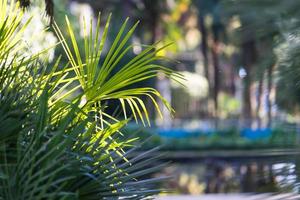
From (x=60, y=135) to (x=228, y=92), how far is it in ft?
161

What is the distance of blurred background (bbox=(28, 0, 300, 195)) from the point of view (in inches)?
130

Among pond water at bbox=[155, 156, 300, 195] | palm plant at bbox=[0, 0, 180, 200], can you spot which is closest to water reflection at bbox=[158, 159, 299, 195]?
pond water at bbox=[155, 156, 300, 195]

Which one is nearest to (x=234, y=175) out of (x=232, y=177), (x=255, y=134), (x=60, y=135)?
(x=232, y=177)

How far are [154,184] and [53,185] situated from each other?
0.95m

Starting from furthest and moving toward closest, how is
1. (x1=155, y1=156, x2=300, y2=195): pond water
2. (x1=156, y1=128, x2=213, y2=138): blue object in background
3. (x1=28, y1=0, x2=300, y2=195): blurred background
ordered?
(x1=156, y1=128, x2=213, y2=138): blue object in background
(x1=155, y1=156, x2=300, y2=195): pond water
(x1=28, y1=0, x2=300, y2=195): blurred background

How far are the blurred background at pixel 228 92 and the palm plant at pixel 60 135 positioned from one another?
1.85 feet

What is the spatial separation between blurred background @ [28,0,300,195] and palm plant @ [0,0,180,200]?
565 mm

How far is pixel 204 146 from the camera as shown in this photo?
23797mm

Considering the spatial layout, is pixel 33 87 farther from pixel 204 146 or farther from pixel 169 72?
pixel 204 146

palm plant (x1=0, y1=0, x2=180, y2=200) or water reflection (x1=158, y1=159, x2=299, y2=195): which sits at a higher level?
palm plant (x1=0, y1=0, x2=180, y2=200)

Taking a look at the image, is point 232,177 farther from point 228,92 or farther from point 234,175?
A: point 228,92

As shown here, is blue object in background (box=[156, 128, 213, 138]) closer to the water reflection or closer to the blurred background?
the blurred background

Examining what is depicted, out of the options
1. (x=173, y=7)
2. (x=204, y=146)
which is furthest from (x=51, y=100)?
(x=173, y=7)

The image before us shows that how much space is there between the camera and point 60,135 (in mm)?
3568
